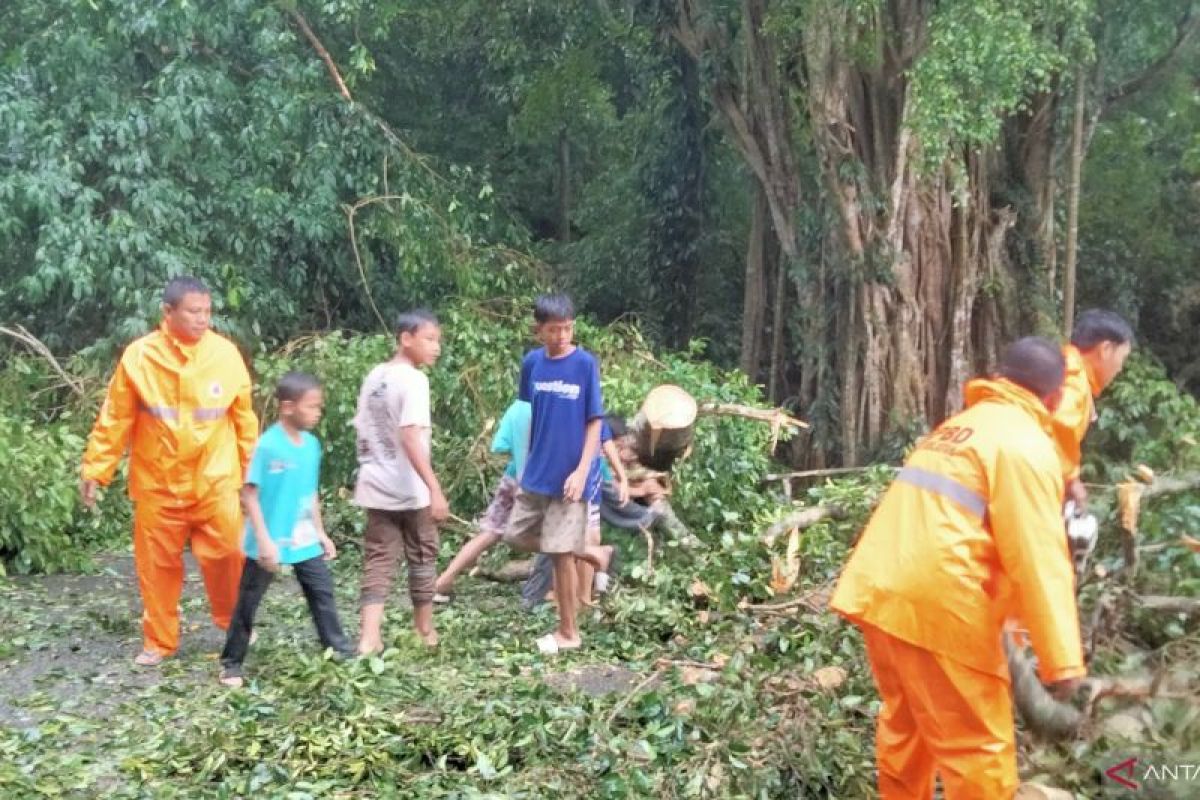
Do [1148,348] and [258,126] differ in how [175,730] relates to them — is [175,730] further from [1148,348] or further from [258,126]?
[1148,348]

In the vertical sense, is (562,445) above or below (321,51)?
below

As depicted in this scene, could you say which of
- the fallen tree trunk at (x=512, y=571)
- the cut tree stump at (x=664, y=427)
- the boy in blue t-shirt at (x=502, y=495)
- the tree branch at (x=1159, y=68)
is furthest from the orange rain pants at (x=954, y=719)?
the tree branch at (x=1159, y=68)

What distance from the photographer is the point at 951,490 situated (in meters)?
3.76

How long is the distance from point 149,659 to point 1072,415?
408 cm

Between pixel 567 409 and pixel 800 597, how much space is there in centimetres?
134

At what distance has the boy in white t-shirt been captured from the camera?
5992mm

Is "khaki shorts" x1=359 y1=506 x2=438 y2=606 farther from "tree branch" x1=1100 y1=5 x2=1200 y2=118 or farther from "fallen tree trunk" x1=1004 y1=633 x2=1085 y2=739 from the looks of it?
"tree branch" x1=1100 y1=5 x2=1200 y2=118

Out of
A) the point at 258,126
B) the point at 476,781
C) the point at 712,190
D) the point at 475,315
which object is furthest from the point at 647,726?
the point at 712,190

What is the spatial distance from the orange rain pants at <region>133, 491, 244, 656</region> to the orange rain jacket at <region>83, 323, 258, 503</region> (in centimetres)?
7

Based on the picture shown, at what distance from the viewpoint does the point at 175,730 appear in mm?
5164

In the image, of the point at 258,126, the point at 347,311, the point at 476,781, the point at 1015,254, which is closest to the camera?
the point at 476,781

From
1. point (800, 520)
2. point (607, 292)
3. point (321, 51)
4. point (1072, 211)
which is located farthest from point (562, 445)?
point (607, 292)

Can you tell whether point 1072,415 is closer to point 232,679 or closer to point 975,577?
point 975,577

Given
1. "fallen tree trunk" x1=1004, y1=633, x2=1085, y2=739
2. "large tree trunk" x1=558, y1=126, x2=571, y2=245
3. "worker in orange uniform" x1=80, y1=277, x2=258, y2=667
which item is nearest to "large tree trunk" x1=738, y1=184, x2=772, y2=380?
"large tree trunk" x1=558, y1=126, x2=571, y2=245
